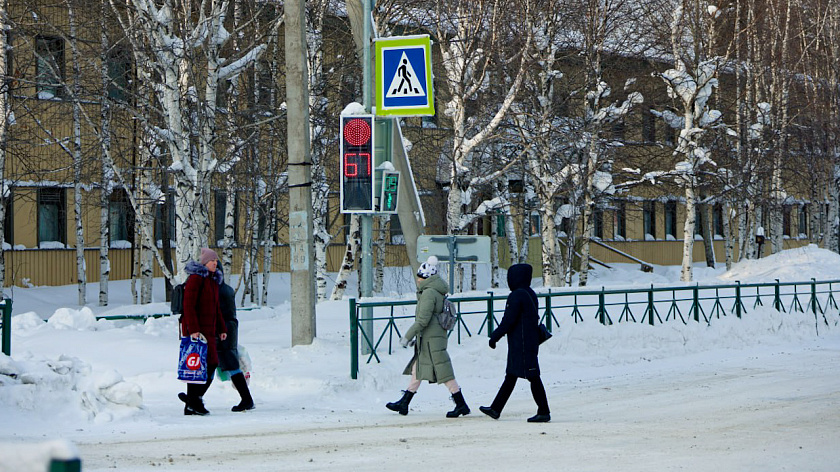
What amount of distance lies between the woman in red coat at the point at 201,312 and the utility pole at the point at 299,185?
2.82 meters

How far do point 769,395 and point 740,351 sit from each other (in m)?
6.39

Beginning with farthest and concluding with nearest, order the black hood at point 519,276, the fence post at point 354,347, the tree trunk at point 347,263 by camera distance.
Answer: the tree trunk at point 347,263
the fence post at point 354,347
the black hood at point 519,276

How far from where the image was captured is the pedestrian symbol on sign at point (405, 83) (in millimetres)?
12906

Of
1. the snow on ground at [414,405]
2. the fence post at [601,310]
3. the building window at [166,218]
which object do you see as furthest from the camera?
the building window at [166,218]

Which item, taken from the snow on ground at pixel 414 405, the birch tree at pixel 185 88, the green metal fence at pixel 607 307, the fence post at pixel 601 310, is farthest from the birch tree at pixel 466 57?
the birch tree at pixel 185 88

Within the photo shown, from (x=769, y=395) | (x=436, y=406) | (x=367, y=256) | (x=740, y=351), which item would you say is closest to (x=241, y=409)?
(x=436, y=406)

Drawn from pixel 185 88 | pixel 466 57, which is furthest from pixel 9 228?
pixel 466 57

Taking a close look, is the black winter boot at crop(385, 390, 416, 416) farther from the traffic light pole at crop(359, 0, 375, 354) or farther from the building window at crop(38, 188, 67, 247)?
the building window at crop(38, 188, 67, 247)

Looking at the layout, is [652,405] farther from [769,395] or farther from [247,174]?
[247,174]

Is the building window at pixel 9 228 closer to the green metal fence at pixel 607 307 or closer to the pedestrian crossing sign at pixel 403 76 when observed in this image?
the green metal fence at pixel 607 307

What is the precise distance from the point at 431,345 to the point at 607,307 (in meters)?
9.01

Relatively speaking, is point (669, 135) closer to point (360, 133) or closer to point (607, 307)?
point (607, 307)

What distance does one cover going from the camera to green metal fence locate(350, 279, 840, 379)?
13602 mm

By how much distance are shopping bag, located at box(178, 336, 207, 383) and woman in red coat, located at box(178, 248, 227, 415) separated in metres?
0.05
